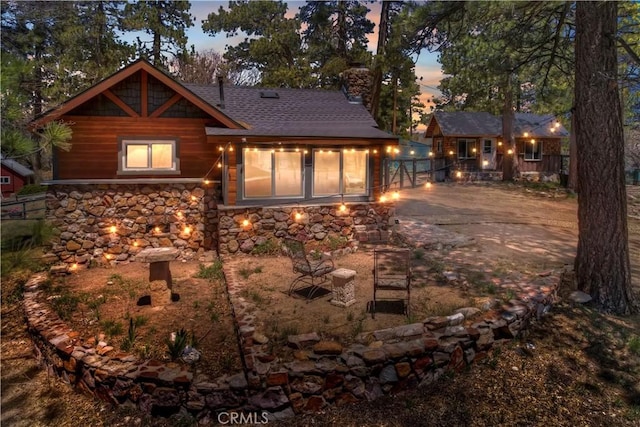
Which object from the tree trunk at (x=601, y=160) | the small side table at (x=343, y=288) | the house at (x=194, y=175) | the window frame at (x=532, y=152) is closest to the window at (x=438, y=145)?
the window frame at (x=532, y=152)

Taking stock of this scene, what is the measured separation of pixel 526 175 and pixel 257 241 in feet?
79.5

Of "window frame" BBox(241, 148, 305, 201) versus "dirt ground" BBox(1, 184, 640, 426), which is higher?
"window frame" BBox(241, 148, 305, 201)

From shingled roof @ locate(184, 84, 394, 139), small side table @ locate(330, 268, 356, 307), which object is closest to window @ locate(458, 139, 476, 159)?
shingled roof @ locate(184, 84, 394, 139)

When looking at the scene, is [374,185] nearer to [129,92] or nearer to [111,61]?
[129,92]

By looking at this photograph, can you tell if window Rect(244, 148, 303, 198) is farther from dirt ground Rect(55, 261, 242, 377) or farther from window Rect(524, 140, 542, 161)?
window Rect(524, 140, 542, 161)

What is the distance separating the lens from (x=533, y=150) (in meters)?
31.1

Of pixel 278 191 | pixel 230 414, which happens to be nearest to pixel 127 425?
pixel 230 414

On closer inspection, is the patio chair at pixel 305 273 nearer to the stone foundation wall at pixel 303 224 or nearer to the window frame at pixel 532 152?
the stone foundation wall at pixel 303 224

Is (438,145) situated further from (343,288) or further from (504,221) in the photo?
(343,288)

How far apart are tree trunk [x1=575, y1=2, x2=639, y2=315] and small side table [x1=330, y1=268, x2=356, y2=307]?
197 inches

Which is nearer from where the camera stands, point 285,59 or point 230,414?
point 230,414

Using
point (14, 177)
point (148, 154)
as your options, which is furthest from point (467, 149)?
point (14, 177)

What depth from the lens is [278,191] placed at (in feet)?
40.2

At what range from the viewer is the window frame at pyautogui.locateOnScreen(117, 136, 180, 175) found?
11391mm
